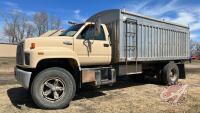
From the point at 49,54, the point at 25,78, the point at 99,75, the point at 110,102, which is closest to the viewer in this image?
the point at 25,78

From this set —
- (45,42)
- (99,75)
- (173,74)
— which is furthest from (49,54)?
(173,74)

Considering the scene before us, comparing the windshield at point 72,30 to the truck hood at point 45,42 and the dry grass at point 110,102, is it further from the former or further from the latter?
the dry grass at point 110,102

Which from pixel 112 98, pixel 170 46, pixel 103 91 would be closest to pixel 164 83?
pixel 170 46

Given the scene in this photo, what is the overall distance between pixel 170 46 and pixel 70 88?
20.8 feet

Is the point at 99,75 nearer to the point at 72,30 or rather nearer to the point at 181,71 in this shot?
the point at 72,30

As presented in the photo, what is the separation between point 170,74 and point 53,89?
675 cm

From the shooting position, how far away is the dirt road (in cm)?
778

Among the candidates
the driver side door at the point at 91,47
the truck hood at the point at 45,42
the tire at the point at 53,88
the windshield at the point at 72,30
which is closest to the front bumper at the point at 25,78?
the tire at the point at 53,88

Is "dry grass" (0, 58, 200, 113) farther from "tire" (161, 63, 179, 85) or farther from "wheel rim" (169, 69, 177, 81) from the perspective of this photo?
"wheel rim" (169, 69, 177, 81)

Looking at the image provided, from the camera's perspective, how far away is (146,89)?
11273mm

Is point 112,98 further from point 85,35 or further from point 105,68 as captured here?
point 85,35

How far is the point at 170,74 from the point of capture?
42.8ft

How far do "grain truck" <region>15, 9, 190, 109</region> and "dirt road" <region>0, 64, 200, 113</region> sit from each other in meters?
0.50

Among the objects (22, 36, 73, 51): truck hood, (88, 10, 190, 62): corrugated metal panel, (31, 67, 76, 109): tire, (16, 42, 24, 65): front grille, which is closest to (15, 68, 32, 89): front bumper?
(31, 67, 76, 109): tire
